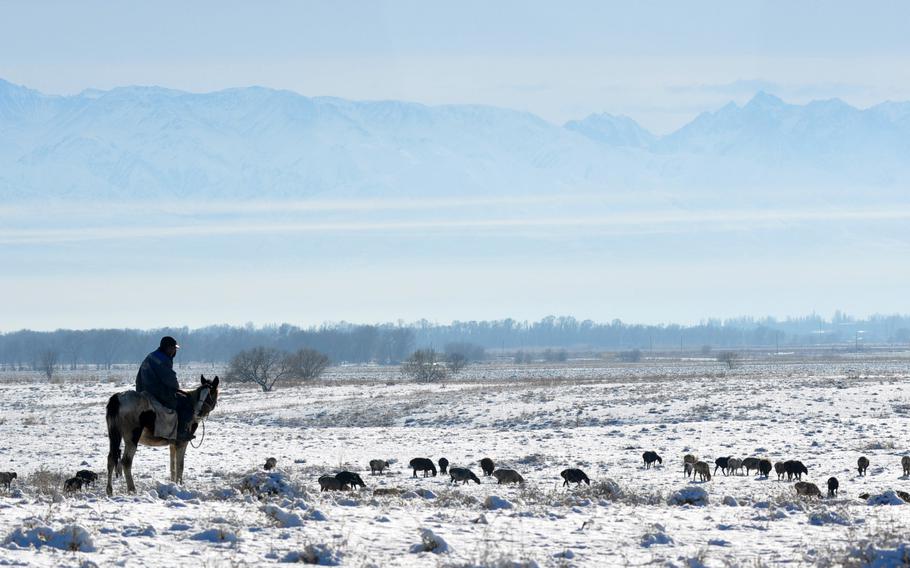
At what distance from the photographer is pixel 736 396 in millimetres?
47219

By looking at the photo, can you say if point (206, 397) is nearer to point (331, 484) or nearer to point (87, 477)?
point (331, 484)

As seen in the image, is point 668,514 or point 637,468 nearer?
point 668,514

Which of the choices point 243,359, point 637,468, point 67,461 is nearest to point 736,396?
point 637,468

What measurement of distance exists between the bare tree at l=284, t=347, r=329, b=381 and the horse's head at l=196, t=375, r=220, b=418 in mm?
71621

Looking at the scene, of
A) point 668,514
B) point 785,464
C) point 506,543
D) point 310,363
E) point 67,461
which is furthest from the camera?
point 310,363

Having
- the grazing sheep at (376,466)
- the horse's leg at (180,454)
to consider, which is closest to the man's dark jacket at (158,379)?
the horse's leg at (180,454)

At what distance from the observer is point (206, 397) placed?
55.9ft

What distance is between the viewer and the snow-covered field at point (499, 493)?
36.6 ft

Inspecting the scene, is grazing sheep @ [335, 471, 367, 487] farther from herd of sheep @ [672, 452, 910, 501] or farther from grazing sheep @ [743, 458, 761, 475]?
grazing sheep @ [743, 458, 761, 475]

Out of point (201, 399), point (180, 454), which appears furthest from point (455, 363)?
point (201, 399)

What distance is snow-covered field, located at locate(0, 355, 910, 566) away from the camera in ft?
36.6

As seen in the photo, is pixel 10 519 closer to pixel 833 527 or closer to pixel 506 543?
pixel 506 543

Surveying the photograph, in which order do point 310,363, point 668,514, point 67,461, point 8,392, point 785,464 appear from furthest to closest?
point 310,363
point 8,392
point 67,461
point 785,464
point 668,514

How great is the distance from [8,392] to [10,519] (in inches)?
2791
